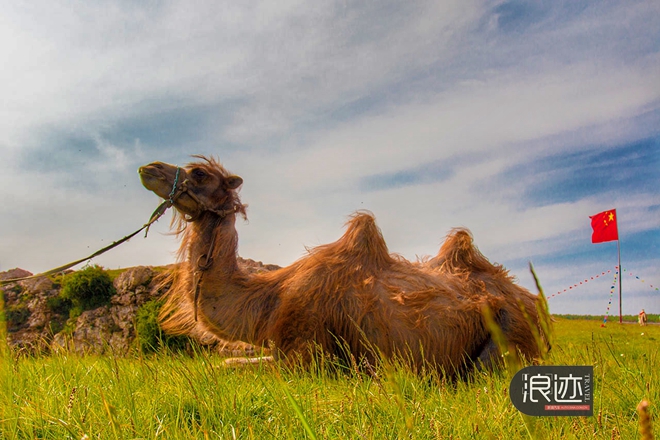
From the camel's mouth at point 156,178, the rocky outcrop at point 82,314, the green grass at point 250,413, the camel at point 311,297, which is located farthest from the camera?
the rocky outcrop at point 82,314

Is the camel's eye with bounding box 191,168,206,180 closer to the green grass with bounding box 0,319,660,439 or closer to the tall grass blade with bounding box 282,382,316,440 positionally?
the green grass with bounding box 0,319,660,439

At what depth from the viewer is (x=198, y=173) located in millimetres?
5539

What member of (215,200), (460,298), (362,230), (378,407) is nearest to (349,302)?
(362,230)

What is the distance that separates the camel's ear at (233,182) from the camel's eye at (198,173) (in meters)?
0.28

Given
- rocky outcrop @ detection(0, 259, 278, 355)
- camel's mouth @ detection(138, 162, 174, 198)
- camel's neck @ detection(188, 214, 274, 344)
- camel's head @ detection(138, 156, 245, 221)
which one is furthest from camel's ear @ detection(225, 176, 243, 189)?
rocky outcrop @ detection(0, 259, 278, 355)

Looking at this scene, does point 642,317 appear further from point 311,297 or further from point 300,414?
point 300,414

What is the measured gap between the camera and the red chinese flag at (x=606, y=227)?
1848 cm

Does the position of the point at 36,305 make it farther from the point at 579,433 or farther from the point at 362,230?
the point at 579,433

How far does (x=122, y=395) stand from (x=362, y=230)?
328 centimetres

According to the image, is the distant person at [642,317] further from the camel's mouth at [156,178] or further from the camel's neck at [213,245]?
the camel's mouth at [156,178]

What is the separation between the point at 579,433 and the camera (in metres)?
2.90

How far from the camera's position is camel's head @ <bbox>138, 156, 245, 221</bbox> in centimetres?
518

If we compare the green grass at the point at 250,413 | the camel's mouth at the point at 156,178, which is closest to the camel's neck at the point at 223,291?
the camel's mouth at the point at 156,178

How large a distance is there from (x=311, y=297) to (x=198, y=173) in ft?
6.07
